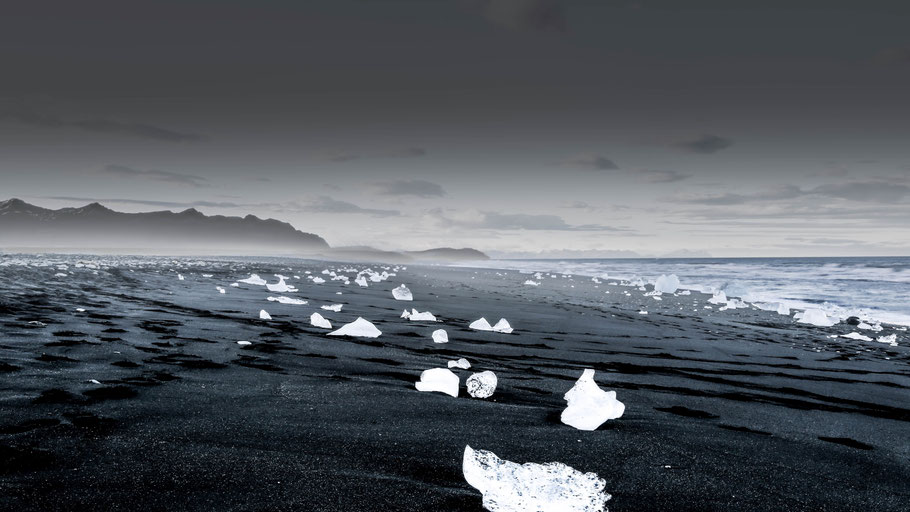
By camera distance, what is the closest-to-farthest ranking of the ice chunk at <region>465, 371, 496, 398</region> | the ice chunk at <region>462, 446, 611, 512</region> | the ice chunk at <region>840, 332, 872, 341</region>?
the ice chunk at <region>462, 446, 611, 512</region> < the ice chunk at <region>465, 371, 496, 398</region> < the ice chunk at <region>840, 332, 872, 341</region>

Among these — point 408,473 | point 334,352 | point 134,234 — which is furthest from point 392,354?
point 134,234

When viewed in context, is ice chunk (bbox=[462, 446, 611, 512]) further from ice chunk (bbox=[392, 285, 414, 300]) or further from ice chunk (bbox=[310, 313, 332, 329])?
ice chunk (bbox=[392, 285, 414, 300])

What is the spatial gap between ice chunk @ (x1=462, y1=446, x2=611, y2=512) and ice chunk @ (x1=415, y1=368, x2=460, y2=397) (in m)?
1.19

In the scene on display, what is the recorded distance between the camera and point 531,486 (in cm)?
165

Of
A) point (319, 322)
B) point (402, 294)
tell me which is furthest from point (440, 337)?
point (402, 294)

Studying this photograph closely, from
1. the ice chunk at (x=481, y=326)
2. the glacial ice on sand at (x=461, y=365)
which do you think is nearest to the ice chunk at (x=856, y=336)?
the ice chunk at (x=481, y=326)

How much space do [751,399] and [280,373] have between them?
3214mm

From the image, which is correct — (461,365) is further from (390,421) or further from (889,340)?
(889,340)

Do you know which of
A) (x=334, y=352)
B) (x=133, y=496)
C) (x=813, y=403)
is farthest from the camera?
(x=334, y=352)

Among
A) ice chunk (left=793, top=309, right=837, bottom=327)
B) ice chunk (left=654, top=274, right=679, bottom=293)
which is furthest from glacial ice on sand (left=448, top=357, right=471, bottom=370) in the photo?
ice chunk (left=654, top=274, right=679, bottom=293)

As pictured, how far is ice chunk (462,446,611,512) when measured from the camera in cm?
159

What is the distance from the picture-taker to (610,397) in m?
2.60

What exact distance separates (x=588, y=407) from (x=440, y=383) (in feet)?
3.06

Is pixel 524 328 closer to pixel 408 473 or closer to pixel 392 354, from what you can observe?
pixel 392 354
